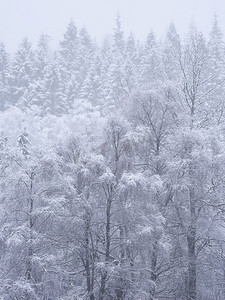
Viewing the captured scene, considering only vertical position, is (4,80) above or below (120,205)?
above

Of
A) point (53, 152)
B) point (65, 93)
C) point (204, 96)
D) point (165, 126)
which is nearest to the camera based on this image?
point (53, 152)

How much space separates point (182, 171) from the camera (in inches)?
582

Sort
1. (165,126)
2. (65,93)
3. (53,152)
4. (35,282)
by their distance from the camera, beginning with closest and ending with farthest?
(35,282) → (53,152) → (165,126) → (65,93)

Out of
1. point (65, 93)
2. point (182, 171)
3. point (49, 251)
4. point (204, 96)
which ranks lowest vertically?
point (49, 251)

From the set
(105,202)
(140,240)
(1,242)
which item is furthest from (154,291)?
(1,242)

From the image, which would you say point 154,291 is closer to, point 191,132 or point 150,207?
point 150,207

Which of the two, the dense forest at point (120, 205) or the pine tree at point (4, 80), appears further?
the pine tree at point (4, 80)

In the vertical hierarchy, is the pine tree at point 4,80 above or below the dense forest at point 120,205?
above

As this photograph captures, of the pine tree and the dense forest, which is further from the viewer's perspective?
the pine tree

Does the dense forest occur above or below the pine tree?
below

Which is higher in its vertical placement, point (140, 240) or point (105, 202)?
point (105, 202)

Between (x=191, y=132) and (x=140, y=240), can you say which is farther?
(x=191, y=132)

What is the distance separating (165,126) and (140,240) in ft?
18.0

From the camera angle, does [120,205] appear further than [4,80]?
No
